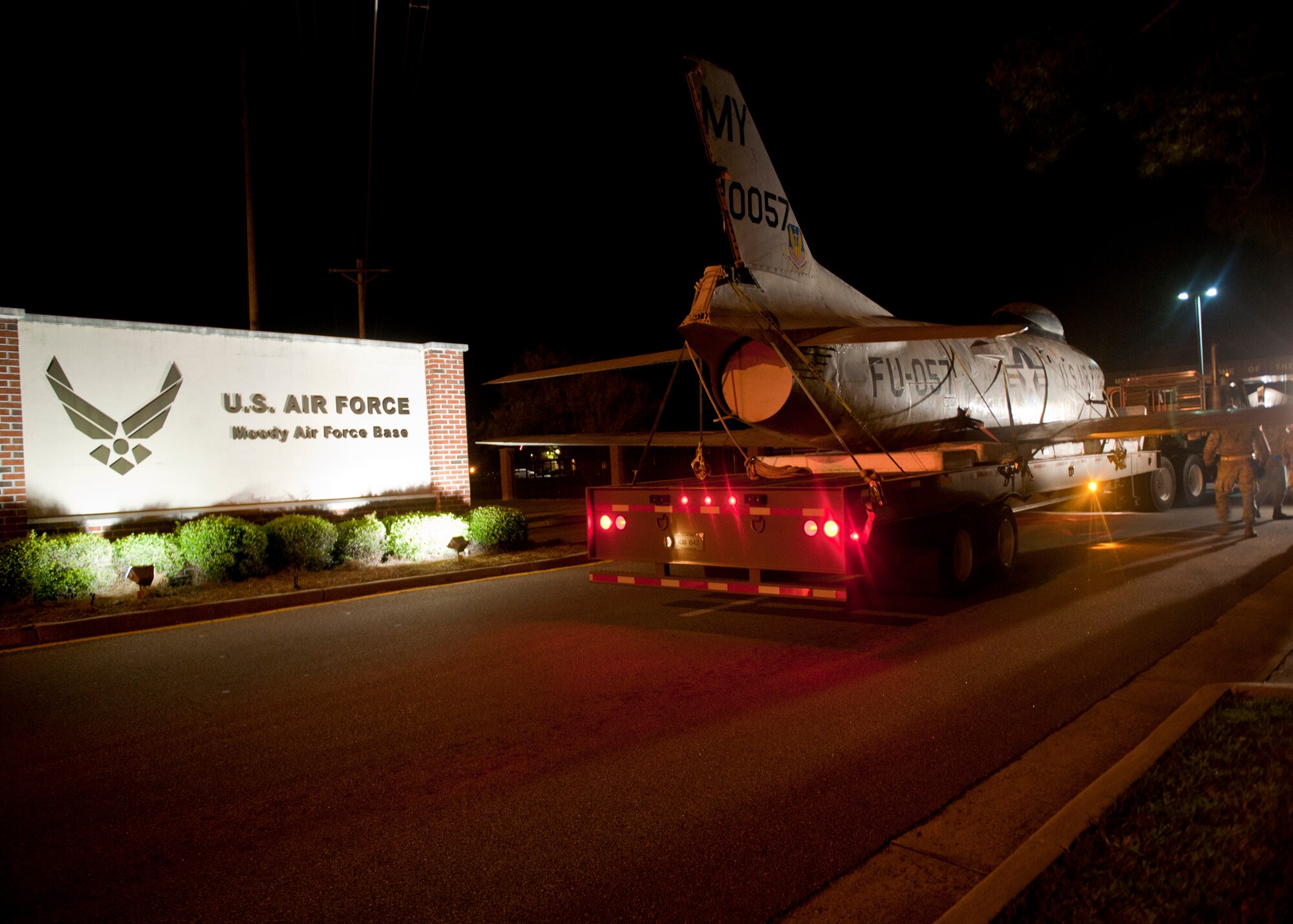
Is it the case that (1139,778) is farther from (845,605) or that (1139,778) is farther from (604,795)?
(845,605)

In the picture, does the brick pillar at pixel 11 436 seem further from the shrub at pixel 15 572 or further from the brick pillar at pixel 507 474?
the brick pillar at pixel 507 474

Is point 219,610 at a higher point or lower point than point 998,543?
lower

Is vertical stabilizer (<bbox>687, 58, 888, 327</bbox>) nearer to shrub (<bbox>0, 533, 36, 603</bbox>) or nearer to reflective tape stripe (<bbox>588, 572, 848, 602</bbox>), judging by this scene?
reflective tape stripe (<bbox>588, 572, 848, 602</bbox>)

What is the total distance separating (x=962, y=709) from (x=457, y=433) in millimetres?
10964

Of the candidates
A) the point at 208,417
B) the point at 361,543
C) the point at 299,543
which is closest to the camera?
the point at 299,543

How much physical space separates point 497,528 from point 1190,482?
14.1 metres

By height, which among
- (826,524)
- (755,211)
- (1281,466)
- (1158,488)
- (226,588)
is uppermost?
(755,211)

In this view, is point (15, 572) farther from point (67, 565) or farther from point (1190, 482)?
point (1190, 482)

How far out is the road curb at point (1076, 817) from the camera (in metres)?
2.98

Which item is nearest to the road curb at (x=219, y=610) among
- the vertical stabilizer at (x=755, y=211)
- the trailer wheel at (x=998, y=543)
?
the vertical stabilizer at (x=755, y=211)

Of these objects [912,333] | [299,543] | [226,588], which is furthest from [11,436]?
[912,333]

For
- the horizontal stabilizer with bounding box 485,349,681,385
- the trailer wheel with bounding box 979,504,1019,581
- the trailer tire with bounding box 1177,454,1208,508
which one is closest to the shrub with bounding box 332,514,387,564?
the horizontal stabilizer with bounding box 485,349,681,385

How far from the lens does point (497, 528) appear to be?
13414mm

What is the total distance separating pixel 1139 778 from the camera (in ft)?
13.1
